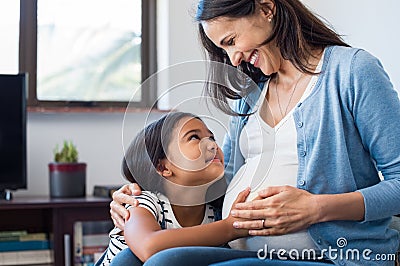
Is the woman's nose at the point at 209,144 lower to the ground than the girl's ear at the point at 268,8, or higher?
lower

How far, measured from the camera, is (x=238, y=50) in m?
1.47

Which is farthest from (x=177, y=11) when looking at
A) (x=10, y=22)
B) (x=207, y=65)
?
(x=207, y=65)

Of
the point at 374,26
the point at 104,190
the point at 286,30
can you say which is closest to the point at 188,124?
the point at 286,30

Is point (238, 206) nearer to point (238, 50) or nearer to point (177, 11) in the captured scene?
point (238, 50)

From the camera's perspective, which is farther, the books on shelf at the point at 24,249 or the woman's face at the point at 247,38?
the books on shelf at the point at 24,249

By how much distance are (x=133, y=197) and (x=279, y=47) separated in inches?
17.9

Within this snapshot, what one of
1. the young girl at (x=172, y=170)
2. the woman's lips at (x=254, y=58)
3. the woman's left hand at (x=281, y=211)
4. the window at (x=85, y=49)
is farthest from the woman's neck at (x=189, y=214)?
the window at (x=85, y=49)

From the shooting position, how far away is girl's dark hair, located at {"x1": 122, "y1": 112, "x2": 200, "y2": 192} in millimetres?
1531

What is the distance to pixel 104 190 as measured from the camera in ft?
9.55

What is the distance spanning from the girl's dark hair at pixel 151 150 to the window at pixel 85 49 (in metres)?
1.74

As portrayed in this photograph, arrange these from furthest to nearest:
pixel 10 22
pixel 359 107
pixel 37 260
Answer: pixel 10 22
pixel 37 260
pixel 359 107

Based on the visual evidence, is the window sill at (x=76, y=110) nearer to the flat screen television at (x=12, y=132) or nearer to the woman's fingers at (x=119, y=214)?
the flat screen television at (x=12, y=132)

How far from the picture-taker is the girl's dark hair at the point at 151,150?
1.53m

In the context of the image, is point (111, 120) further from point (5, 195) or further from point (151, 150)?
point (151, 150)
